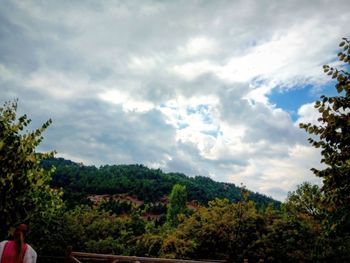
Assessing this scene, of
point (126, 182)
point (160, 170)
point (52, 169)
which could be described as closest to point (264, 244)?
point (52, 169)

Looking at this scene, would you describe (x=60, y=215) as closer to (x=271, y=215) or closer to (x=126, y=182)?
(x=271, y=215)

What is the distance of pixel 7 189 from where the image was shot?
37.6 feet

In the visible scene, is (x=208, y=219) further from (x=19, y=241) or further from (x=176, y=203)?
(x=176, y=203)

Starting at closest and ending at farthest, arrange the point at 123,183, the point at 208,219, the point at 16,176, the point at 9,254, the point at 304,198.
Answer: the point at 9,254, the point at 16,176, the point at 208,219, the point at 304,198, the point at 123,183

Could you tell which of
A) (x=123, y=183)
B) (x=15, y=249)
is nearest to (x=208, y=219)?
(x=15, y=249)

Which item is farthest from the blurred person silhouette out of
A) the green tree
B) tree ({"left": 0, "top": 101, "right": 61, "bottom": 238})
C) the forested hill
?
the forested hill

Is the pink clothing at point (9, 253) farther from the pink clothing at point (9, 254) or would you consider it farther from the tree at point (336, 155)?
the tree at point (336, 155)

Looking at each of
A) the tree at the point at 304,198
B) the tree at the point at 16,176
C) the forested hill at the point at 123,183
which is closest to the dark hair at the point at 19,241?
the tree at the point at 16,176

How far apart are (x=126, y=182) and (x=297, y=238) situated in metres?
116

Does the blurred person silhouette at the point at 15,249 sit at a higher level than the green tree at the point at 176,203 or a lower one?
lower

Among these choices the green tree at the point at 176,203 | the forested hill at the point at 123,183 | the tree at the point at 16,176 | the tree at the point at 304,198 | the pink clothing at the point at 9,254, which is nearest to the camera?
the pink clothing at the point at 9,254

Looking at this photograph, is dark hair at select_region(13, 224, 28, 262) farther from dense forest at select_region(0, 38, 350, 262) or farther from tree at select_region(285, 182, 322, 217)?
tree at select_region(285, 182, 322, 217)

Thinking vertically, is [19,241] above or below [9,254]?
above

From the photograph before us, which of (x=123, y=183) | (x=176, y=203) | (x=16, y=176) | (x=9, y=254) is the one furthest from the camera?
(x=123, y=183)
